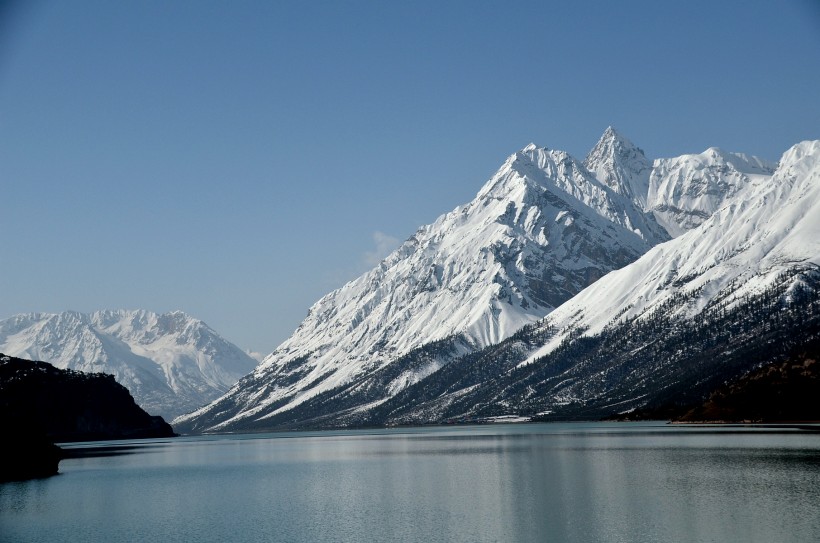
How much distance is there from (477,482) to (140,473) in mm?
75675

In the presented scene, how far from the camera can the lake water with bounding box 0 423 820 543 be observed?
273 feet

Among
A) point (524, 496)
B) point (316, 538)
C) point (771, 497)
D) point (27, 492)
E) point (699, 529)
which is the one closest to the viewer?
point (699, 529)

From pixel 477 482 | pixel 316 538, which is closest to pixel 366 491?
pixel 477 482

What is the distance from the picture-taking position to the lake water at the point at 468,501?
8312 cm

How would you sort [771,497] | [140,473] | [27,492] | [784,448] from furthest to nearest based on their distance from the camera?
[140,473] < [784,448] < [27,492] < [771,497]

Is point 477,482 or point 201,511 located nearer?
point 201,511

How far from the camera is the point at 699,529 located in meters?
78.8

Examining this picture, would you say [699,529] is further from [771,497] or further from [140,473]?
[140,473]

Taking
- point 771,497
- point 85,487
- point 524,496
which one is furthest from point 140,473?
point 771,497

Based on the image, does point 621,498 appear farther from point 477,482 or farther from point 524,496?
point 477,482

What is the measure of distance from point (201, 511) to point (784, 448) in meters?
89.8

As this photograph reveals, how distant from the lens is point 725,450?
151 m

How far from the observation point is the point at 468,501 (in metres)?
104

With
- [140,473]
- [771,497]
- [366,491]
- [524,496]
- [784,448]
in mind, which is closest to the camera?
[771,497]
